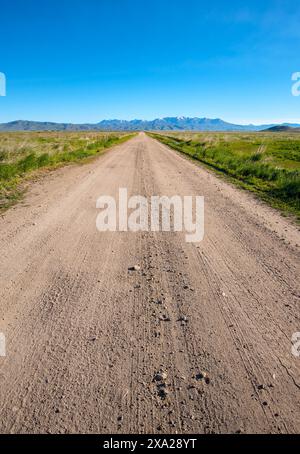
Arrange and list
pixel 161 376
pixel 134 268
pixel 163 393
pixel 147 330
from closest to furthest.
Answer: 1. pixel 163 393
2. pixel 161 376
3. pixel 147 330
4. pixel 134 268

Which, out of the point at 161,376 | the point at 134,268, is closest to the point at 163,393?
the point at 161,376

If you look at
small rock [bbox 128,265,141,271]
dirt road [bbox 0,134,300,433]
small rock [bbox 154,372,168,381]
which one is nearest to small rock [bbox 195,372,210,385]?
dirt road [bbox 0,134,300,433]

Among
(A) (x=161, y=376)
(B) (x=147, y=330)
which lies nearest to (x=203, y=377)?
(A) (x=161, y=376)

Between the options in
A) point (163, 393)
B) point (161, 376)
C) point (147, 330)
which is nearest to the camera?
point (163, 393)

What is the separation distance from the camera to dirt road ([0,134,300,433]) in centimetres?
252

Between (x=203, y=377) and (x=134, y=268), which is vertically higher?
(x=134, y=268)

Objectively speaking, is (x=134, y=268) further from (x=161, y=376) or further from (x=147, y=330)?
(x=161, y=376)

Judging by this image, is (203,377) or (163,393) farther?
(203,377)

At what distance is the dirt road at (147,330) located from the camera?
99.2 inches

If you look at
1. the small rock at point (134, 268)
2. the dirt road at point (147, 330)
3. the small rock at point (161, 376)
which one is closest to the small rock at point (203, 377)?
the dirt road at point (147, 330)

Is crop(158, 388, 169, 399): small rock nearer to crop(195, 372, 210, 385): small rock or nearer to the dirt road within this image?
the dirt road

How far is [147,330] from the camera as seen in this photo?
11.5 ft

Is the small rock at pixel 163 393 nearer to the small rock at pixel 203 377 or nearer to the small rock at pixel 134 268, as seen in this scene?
the small rock at pixel 203 377
